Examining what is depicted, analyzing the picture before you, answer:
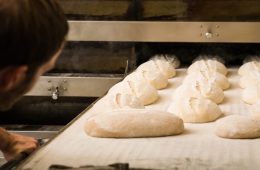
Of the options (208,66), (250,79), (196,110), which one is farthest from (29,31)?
(208,66)

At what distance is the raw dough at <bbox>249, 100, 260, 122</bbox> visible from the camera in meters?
2.26

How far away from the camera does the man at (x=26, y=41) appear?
3.59ft

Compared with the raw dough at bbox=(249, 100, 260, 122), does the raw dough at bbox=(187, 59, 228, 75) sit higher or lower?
higher

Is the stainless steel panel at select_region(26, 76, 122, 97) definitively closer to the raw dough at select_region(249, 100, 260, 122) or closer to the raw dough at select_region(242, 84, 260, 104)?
the raw dough at select_region(242, 84, 260, 104)

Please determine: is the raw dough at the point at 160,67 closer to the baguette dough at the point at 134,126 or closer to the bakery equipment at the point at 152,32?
the bakery equipment at the point at 152,32

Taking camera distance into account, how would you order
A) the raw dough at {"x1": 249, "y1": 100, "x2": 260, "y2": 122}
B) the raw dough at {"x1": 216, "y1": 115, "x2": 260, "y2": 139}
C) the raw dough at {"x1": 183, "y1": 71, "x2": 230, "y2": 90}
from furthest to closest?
1. the raw dough at {"x1": 183, "y1": 71, "x2": 230, "y2": 90}
2. the raw dough at {"x1": 249, "y1": 100, "x2": 260, "y2": 122}
3. the raw dough at {"x1": 216, "y1": 115, "x2": 260, "y2": 139}

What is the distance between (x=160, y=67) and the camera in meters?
3.06

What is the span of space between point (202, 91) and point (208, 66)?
49cm

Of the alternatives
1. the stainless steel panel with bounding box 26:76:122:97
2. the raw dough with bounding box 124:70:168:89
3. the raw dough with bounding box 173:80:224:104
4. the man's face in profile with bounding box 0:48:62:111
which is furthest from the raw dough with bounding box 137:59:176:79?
the man's face in profile with bounding box 0:48:62:111

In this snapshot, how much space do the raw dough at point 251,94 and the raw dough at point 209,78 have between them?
19 centimetres

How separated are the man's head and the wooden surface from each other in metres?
0.59

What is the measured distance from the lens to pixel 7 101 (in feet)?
3.95

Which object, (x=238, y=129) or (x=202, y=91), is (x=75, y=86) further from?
(x=238, y=129)

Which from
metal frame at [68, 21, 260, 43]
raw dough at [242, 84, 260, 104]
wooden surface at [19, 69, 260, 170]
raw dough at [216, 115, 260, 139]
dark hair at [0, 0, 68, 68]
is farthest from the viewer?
metal frame at [68, 21, 260, 43]
